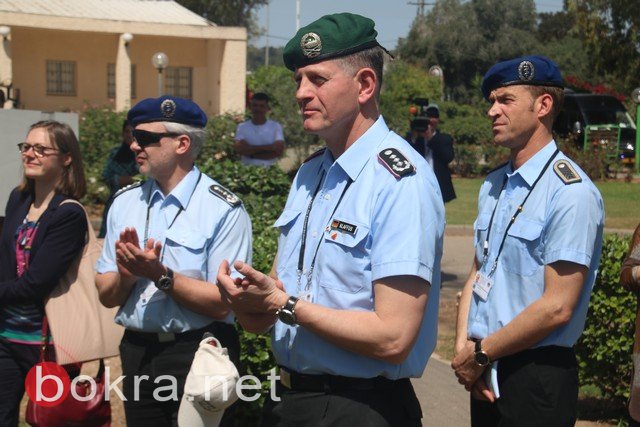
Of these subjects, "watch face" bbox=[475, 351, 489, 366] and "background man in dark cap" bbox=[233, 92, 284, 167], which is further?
"background man in dark cap" bbox=[233, 92, 284, 167]

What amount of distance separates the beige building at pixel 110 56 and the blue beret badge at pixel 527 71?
2435cm

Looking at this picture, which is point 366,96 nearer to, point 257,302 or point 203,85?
point 257,302

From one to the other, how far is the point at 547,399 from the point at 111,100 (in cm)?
2815

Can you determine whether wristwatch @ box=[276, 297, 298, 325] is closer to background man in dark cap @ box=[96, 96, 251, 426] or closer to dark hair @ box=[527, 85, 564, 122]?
background man in dark cap @ box=[96, 96, 251, 426]

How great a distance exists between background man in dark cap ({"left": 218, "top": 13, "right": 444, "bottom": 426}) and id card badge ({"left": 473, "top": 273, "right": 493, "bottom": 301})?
778mm

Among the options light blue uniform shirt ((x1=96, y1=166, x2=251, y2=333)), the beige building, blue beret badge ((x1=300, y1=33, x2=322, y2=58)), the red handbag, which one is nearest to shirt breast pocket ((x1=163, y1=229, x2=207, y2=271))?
light blue uniform shirt ((x1=96, y1=166, x2=251, y2=333))

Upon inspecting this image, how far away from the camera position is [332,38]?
9.27 ft

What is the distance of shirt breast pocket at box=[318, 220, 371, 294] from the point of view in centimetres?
277

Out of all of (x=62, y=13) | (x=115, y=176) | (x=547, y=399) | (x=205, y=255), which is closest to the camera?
(x=547, y=399)

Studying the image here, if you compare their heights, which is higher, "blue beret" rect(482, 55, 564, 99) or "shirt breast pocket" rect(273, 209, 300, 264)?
"blue beret" rect(482, 55, 564, 99)

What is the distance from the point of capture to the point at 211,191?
4.23 meters

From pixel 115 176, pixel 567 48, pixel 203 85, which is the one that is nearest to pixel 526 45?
pixel 567 48

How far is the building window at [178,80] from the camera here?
3172 cm

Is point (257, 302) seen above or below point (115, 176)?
above
